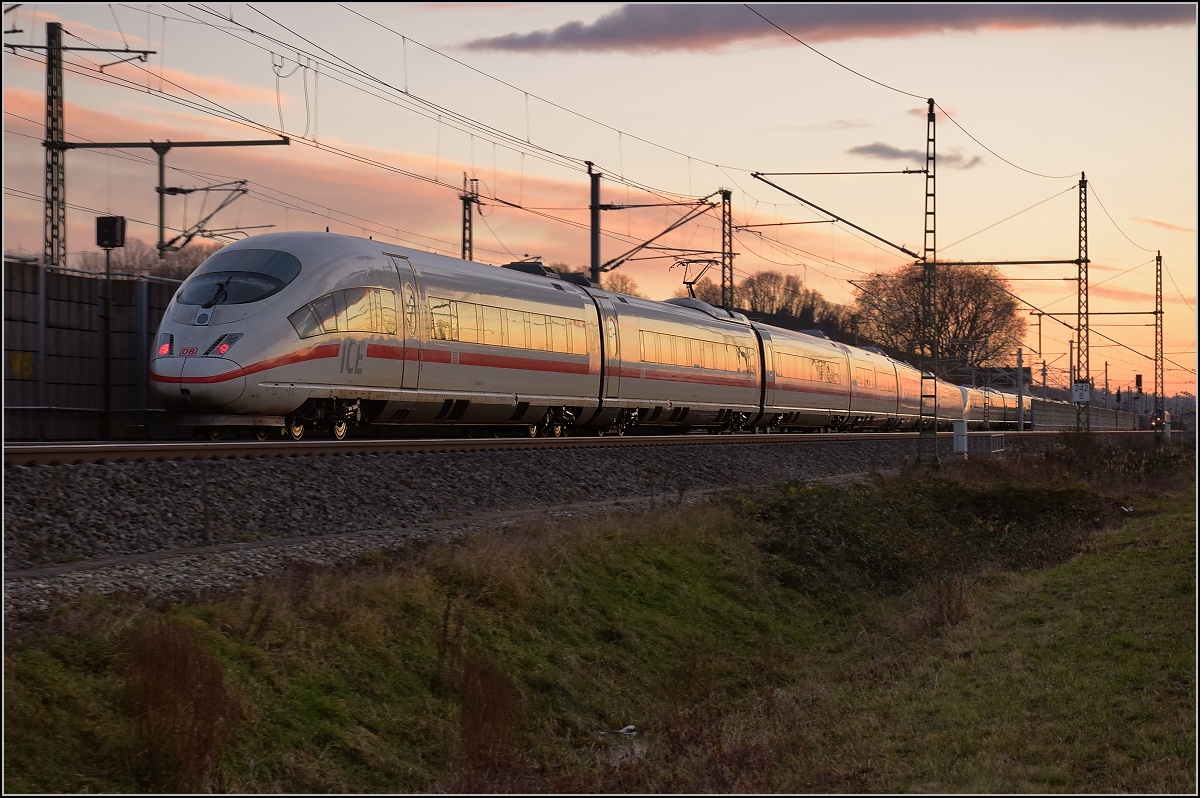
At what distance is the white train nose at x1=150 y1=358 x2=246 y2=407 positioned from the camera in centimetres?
1748

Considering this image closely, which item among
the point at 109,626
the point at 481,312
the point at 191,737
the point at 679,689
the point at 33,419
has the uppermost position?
the point at 481,312

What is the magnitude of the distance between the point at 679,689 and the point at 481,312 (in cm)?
1110

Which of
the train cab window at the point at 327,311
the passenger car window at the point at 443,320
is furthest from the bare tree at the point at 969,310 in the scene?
the train cab window at the point at 327,311

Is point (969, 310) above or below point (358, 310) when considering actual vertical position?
above

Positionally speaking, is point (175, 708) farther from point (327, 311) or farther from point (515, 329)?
point (515, 329)

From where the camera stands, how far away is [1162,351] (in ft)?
227

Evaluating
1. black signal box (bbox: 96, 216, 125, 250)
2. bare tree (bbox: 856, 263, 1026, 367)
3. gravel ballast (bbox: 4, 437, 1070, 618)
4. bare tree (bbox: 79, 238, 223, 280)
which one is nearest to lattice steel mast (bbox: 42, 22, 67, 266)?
black signal box (bbox: 96, 216, 125, 250)

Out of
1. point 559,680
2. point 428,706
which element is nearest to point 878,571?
point 559,680

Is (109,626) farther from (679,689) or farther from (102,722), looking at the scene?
(679,689)

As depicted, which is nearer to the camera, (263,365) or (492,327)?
(263,365)

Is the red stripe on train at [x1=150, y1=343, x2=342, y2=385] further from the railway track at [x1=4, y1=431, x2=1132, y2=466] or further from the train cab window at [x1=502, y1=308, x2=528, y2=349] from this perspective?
the train cab window at [x1=502, y1=308, x2=528, y2=349]

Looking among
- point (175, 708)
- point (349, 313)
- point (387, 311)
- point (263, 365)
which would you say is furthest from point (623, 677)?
point (387, 311)

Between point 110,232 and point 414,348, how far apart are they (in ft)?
22.4

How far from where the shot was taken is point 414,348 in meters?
20.9
